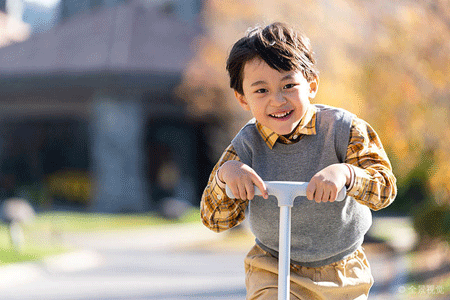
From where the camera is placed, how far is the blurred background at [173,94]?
30.7ft

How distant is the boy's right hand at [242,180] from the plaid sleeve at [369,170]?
0.35 m

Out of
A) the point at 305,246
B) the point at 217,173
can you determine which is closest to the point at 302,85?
the point at 217,173

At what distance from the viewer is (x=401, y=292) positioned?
8172mm

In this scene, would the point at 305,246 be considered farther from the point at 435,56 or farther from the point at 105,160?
the point at 105,160

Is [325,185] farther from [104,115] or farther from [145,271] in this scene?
[104,115]

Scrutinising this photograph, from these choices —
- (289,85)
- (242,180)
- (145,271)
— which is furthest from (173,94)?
(242,180)

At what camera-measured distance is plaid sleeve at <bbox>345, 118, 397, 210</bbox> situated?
2561 mm

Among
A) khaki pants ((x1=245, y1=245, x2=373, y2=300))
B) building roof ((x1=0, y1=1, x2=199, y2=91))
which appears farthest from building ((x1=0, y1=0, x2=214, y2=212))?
khaki pants ((x1=245, y1=245, x2=373, y2=300))

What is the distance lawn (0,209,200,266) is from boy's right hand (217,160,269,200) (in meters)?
9.43

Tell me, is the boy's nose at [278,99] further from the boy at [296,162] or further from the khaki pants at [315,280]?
the khaki pants at [315,280]

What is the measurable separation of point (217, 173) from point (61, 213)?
21070mm

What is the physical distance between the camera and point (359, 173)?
100 inches

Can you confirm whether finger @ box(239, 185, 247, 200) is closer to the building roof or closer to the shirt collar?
the shirt collar

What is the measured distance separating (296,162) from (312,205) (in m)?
0.19
